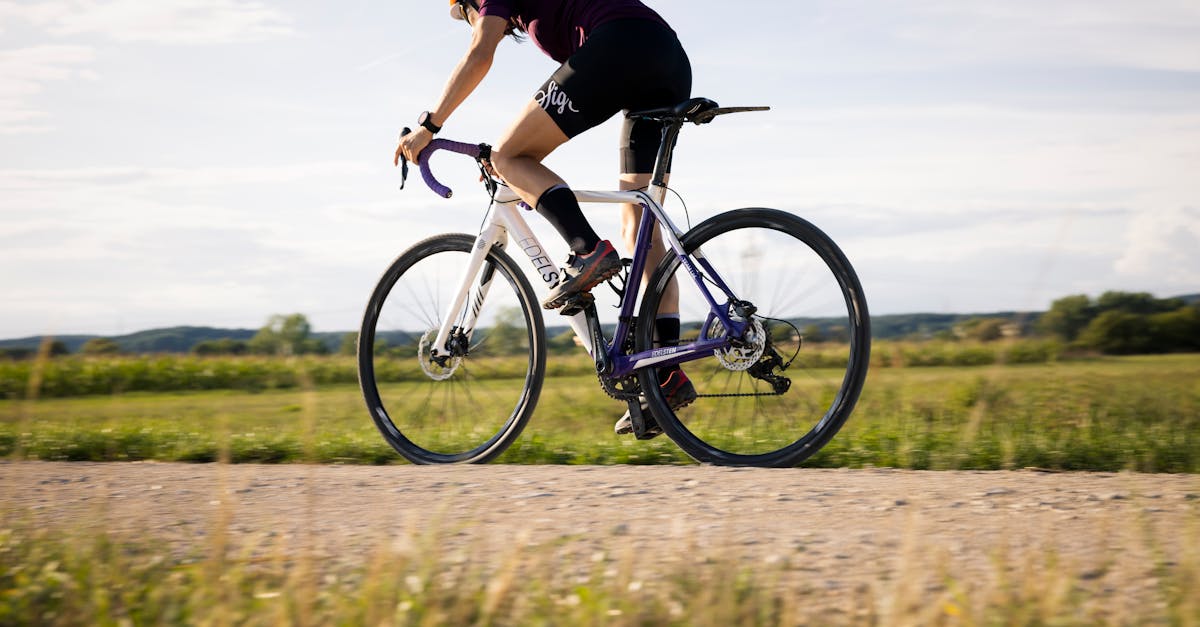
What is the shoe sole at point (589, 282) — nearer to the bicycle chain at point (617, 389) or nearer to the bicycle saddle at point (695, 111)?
the bicycle chain at point (617, 389)

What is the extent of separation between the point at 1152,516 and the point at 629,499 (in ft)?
5.12

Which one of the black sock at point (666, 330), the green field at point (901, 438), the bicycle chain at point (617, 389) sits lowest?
the green field at point (901, 438)

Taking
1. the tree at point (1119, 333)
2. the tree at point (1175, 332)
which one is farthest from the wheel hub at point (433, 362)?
the tree at point (1175, 332)

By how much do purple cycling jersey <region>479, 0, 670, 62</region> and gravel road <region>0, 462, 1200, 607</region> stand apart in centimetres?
178

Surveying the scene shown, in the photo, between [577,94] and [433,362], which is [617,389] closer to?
[433,362]

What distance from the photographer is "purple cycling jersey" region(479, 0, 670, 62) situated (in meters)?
3.93

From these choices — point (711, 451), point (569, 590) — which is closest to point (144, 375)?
point (711, 451)

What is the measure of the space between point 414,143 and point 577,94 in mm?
856

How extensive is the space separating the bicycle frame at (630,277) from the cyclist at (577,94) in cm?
12

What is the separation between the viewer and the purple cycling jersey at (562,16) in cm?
393

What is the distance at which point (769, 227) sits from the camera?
3.80m

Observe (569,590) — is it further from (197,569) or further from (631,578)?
(197,569)

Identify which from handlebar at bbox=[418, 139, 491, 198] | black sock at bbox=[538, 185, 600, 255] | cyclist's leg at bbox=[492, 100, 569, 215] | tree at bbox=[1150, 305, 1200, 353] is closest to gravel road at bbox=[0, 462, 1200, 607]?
black sock at bbox=[538, 185, 600, 255]

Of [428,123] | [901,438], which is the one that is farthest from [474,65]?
[901,438]
